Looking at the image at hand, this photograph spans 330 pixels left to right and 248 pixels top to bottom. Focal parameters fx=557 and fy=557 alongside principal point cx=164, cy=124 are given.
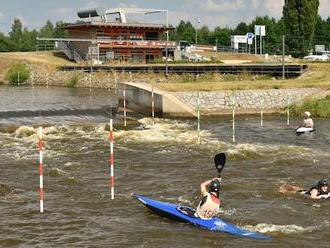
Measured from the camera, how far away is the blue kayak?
11.2m

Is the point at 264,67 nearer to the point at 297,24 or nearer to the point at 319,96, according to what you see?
the point at 319,96

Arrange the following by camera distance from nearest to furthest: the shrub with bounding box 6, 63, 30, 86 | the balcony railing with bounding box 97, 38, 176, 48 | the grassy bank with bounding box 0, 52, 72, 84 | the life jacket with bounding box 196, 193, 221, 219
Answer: the life jacket with bounding box 196, 193, 221, 219 → the shrub with bounding box 6, 63, 30, 86 → the grassy bank with bounding box 0, 52, 72, 84 → the balcony railing with bounding box 97, 38, 176, 48

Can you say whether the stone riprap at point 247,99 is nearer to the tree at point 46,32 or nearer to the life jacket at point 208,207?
the life jacket at point 208,207

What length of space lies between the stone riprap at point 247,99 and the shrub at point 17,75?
37189 millimetres

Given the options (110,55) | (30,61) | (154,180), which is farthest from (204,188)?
(30,61)

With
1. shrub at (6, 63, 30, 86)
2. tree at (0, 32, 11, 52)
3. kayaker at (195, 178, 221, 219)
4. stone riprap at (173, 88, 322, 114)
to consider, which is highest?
tree at (0, 32, 11, 52)

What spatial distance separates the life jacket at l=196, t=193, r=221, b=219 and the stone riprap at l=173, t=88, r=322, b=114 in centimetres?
1994

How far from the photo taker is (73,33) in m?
79.7

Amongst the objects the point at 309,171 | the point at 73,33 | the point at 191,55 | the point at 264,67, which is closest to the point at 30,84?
the point at 73,33

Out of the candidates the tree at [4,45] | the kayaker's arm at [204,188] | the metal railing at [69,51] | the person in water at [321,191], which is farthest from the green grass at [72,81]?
the kayaker's arm at [204,188]

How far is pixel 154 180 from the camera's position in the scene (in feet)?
53.0

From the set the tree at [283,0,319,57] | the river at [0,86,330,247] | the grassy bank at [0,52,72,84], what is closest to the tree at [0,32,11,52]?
the grassy bank at [0,52,72,84]

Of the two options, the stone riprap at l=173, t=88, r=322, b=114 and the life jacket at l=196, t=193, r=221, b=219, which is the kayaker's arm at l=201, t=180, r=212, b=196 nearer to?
the life jacket at l=196, t=193, r=221, b=219

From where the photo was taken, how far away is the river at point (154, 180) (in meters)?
11.3
